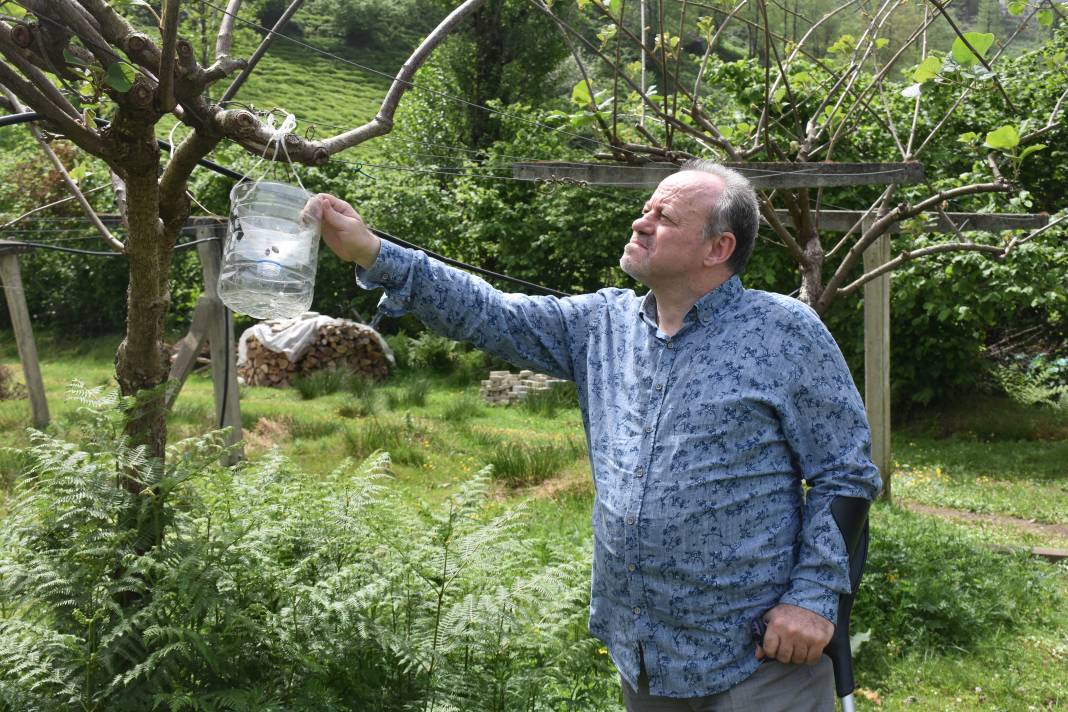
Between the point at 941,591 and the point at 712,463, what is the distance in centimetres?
373

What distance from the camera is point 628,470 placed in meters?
2.32

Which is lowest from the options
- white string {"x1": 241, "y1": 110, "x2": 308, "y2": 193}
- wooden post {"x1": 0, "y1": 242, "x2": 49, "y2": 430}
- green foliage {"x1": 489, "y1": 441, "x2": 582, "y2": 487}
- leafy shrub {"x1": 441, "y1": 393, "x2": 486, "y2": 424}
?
leafy shrub {"x1": 441, "y1": 393, "x2": 486, "y2": 424}

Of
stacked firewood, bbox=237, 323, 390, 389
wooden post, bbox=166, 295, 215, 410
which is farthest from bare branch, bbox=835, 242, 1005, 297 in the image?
stacked firewood, bbox=237, 323, 390, 389

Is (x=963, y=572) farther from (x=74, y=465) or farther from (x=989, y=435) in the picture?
(x=989, y=435)

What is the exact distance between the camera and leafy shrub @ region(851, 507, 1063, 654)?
16.9 ft

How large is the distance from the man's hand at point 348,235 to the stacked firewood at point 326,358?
39.8 feet

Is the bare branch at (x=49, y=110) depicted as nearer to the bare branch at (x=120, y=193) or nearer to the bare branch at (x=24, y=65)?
the bare branch at (x=24, y=65)

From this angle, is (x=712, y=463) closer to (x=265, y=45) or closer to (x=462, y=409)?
(x=265, y=45)

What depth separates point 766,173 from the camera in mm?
4527

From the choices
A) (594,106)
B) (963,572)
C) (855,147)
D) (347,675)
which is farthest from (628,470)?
(855,147)

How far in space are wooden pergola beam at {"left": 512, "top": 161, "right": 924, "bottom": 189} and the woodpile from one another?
823cm

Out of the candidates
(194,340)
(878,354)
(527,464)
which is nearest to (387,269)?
(878,354)

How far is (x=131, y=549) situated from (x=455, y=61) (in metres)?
22.2

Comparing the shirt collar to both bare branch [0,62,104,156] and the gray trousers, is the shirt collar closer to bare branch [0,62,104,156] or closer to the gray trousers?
the gray trousers
